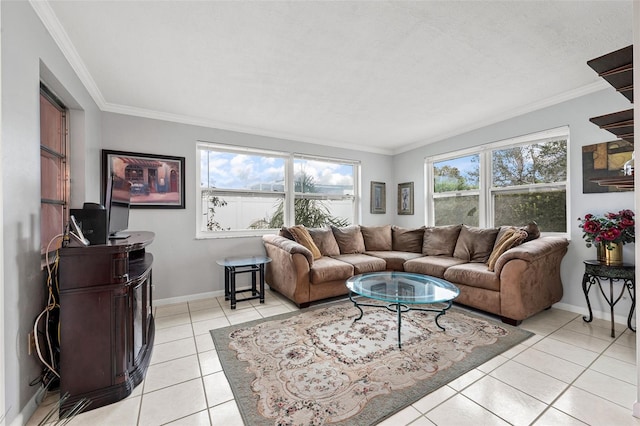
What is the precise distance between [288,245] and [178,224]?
58.6 inches

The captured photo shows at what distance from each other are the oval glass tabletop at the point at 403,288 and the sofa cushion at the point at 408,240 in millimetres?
1370

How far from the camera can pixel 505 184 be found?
3.75 metres

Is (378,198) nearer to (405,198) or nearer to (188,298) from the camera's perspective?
(405,198)

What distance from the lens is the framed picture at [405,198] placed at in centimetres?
503

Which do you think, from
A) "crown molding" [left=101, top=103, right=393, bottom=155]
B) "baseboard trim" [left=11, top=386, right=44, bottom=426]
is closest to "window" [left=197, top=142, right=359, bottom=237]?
"crown molding" [left=101, top=103, right=393, bottom=155]

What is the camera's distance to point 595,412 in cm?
151

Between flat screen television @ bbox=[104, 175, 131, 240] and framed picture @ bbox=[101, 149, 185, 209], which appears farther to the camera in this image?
framed picture @ bbox=[101, 149, 185, 209]

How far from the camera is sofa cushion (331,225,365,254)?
13.8 feet

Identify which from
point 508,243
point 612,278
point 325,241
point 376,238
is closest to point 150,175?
point 325,241

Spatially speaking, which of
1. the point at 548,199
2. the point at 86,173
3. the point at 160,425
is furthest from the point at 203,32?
the point at 548,199

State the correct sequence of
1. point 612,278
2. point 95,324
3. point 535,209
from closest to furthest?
point 95,324 → point 612,278 → point 535,209

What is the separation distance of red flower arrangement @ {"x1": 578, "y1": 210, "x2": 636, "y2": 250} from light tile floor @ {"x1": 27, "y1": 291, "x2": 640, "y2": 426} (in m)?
0.86

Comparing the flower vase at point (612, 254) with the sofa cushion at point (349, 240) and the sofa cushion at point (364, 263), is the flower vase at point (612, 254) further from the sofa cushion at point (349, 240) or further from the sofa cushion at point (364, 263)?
the sofa cushion at point (349, 240)

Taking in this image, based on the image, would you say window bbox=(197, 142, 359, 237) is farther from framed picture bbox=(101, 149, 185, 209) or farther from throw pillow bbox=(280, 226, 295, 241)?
throw pillow bbox=(280, 226, 295, 241)
